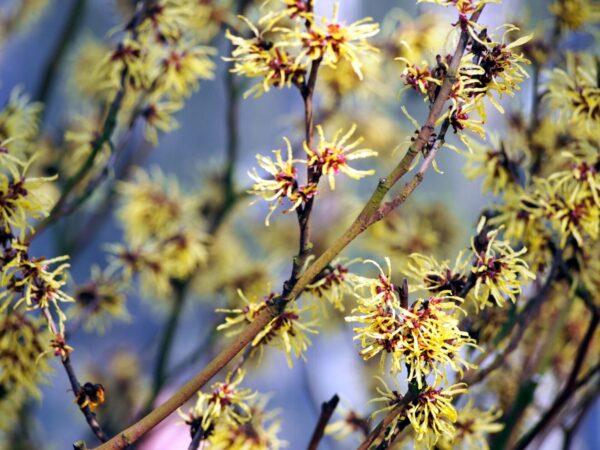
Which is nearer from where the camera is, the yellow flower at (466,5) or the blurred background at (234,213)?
the yellow flower at (466,5)

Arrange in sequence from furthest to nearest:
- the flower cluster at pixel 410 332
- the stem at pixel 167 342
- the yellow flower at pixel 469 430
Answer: the stem at pixel 167 342
the yellow flower at pixel 469 430
the flower cluster at pixel 410 332

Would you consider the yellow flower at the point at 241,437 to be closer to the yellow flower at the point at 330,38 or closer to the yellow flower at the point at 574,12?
the yellow flower at the point at 330,38

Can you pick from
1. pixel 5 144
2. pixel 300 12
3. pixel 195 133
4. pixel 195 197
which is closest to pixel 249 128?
pixel 195 133

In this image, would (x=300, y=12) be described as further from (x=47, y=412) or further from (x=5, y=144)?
(x=47, y=412)

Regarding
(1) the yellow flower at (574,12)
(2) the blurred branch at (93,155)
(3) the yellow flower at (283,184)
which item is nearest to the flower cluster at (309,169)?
(3) the yellow flower at (283,184)

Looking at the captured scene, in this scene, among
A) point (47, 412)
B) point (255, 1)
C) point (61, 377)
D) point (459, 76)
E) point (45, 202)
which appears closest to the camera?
point (459, 76)

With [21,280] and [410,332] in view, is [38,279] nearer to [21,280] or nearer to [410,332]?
[21,280]

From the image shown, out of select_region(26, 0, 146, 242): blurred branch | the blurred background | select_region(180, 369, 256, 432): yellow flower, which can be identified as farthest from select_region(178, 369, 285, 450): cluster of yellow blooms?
the blurred background
